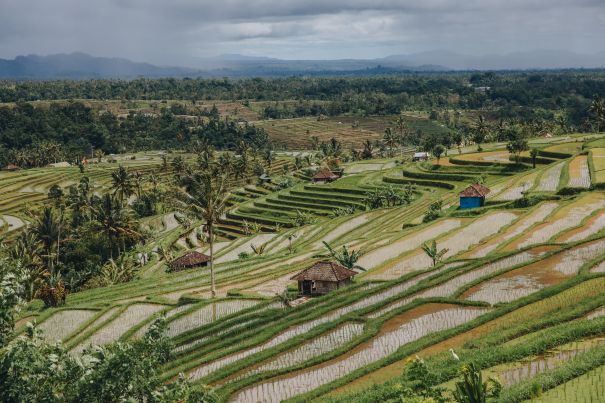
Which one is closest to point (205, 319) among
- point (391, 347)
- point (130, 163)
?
point (391, 347)

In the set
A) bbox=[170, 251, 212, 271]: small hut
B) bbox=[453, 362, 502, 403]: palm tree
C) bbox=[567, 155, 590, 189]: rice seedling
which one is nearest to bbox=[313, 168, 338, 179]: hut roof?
bbox=[567, 155, 590, 189]: rice seedling

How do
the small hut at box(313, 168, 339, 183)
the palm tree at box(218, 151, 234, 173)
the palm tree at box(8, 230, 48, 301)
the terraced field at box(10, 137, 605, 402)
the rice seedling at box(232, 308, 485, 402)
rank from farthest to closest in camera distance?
the palm tree at box(218, 151, 234, 173)
the small hut at box(313, 168, 339, 183)
the palm tree at box(8, 230, 48, 301)
the rice seedling at box(232, 308, 485, 402)
the terraced field at box(10, 137, 605, 402)

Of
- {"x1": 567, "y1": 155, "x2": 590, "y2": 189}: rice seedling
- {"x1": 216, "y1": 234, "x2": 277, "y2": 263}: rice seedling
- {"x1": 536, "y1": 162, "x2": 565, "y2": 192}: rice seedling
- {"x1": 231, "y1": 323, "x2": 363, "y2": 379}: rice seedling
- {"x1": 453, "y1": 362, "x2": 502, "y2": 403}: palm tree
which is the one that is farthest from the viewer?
{"x1": 216, "y1": 234, "x2": 277, "y2": 263}: rice seedling

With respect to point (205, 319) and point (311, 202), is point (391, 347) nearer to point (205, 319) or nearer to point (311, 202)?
point (205, 319)

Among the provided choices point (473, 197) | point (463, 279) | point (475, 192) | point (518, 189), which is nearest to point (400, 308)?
point (463, 279)

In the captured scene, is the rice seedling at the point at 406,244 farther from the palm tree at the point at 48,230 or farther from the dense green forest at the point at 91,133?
the dense green forest at the point at 91,133

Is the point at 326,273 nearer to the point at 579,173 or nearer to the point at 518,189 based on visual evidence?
the point at 518,189

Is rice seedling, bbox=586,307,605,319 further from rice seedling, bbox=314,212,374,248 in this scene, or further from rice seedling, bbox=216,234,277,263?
rice seedling, bbox=216,234,277,263
